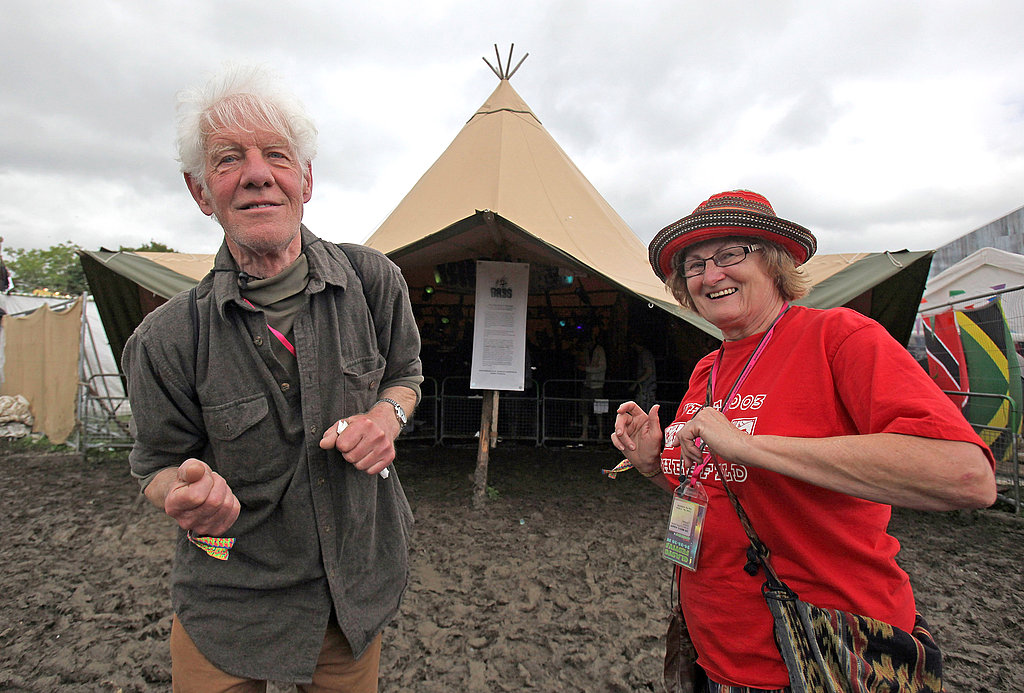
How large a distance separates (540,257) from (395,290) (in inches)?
170

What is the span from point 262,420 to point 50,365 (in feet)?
34.3

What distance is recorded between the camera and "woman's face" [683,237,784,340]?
1312mm

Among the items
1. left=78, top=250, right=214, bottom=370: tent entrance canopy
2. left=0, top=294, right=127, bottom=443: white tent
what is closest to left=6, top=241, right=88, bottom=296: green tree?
left=0, top=294, right=127, bottom=443: white tent

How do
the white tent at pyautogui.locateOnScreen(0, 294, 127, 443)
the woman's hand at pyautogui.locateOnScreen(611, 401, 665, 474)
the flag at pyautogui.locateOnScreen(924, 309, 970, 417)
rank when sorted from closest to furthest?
the woman's hand at pyautogui.locateOnScreen(611, 401, 665, 474)
the flag at pyautogui.locateOnScreen(924, 309, 970, 417)
the white tent at pyautogui.locateOnScreen(0, 294, 127, 443)

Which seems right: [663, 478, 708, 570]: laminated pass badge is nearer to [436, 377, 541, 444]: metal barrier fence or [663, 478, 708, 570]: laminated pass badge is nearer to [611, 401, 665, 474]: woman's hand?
[611, 401, 665, 474]: woman's hand

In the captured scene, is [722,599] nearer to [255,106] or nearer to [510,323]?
[255,106]

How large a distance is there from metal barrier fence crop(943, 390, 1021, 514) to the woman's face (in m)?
4.58

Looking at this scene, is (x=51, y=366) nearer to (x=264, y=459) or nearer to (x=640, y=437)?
(x=264, y=459)

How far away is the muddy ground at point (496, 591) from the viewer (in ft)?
8.43

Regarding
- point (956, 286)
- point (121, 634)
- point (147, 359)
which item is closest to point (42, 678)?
point (121, 634)

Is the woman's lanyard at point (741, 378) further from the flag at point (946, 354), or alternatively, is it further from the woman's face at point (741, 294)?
the flag at point (946, 354)

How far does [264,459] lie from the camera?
1.20m

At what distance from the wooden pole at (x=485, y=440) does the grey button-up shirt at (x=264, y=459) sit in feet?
12.4

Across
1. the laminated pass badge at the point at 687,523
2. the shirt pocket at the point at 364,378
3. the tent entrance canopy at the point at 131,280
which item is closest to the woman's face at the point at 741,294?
the laminated pass badge at the point at 687,523
